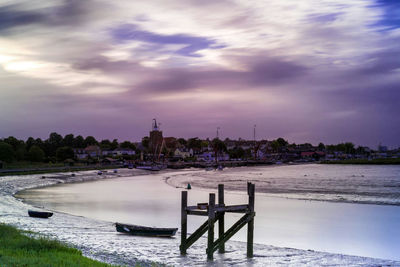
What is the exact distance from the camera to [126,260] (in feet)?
62.0

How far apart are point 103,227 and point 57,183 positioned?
56.3 meters

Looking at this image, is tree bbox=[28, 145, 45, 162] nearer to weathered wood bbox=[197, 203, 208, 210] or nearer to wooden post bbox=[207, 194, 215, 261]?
weathered wood bbox=[197, 203, 208, 210]

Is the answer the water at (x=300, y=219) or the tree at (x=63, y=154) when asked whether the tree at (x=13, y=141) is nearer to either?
the tree at (x=63, y=154)

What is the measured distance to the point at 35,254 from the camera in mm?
16750

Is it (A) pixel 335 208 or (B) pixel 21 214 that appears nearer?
(B) pixel 21 214

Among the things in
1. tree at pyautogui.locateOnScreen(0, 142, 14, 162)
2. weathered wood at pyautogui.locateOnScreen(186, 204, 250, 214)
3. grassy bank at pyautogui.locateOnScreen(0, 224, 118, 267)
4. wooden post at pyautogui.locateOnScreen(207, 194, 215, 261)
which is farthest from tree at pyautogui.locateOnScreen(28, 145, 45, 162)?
wooden post at pyautogui.locateOnScreen(207, 194, 215, 261)

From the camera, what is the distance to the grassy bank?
583 inches

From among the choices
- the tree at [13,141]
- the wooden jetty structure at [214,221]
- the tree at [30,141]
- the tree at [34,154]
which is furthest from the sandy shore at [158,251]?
the tree at [30,141]

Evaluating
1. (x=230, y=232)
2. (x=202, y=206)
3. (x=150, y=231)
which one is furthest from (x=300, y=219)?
(x=202, y=206)

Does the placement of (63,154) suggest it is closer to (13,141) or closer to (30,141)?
(13,141)

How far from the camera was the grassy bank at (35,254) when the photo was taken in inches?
583

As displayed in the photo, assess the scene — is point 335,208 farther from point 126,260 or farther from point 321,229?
point 126,260

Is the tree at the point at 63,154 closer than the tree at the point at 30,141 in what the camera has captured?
Yes

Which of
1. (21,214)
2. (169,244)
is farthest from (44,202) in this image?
(169,244)
